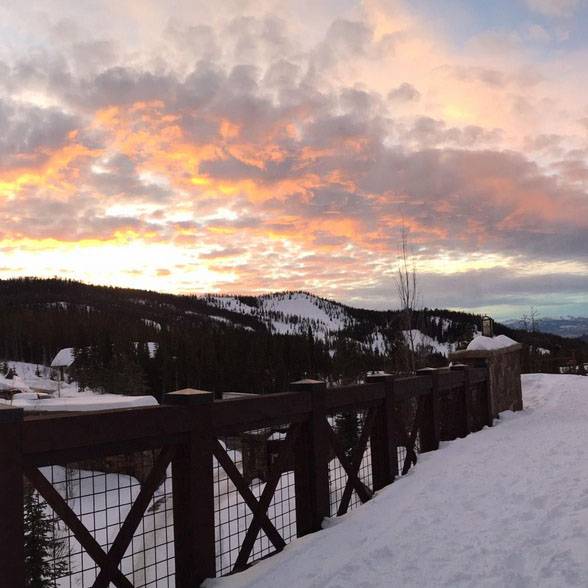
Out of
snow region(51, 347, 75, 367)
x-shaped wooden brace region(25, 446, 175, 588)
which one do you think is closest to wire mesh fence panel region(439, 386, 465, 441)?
x-shaped wooden brace region(25, 446, 175, 588)

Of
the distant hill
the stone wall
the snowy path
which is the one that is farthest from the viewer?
the distant hill

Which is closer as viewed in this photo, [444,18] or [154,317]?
[444,18]

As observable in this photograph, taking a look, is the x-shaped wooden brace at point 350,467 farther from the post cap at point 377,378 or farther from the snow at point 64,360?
the snow at point 64,360

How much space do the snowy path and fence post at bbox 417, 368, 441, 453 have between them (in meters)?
0.94

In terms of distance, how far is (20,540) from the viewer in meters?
2.60

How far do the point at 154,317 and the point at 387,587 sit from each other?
158331mm

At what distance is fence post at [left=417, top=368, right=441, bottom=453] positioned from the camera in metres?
7.42

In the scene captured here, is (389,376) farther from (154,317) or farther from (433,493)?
(154,317)

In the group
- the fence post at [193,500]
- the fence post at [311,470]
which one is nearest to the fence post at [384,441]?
the fence post at [311,470]

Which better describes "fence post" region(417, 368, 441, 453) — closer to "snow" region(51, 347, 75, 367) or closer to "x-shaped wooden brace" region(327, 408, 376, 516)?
"x-shaped wooden brace" region(327, 408, 376, 516)

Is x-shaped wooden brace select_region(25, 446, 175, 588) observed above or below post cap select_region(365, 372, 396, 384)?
below

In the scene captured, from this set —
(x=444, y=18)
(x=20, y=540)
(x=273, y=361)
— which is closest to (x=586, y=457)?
(x=20, y=540)

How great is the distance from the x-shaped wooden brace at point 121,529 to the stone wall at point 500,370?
8068 mm

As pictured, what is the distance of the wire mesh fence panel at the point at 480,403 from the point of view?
9649 millimetres
